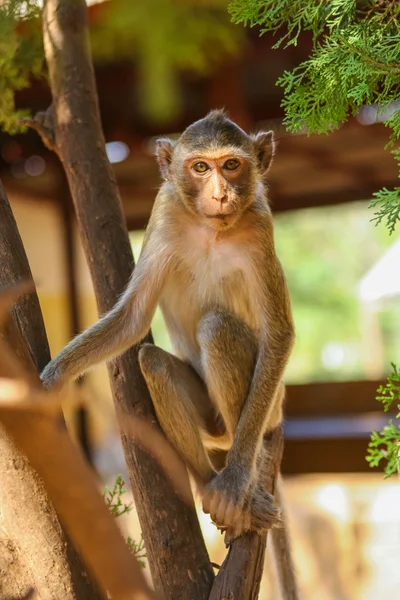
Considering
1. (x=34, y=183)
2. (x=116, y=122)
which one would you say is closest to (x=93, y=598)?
(x=116, y=122)

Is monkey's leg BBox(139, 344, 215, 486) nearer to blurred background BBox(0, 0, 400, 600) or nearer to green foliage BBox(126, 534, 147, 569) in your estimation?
green foliage BBox(126, 534, 147, 569)

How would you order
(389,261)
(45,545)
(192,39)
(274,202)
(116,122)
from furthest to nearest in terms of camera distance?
(389,261)
(274,202)
(116,122)
(45,545)
(192,39)

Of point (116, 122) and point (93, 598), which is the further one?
point (116, 122)

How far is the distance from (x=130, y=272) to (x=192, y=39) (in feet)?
5.54

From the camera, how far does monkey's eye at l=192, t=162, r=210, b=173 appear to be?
293 cm

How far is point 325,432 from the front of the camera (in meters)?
10.5

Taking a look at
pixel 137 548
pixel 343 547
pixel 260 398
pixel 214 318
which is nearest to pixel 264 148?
pixel 214 318

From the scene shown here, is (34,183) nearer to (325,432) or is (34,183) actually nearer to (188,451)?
(325,432)

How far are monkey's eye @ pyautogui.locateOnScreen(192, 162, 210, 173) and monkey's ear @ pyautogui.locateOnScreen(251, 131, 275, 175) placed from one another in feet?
0.96

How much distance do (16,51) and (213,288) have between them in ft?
4.65

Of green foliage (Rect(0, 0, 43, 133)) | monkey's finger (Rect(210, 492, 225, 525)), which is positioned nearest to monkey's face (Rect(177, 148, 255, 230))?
green foliage (Rect(0, 0, 43, 133))

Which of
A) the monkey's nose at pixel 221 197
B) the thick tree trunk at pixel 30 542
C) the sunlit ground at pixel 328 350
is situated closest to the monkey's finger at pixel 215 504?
the sunlit ground at pixel 328 350

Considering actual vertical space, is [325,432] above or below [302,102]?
below

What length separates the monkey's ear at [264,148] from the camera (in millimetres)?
3135
